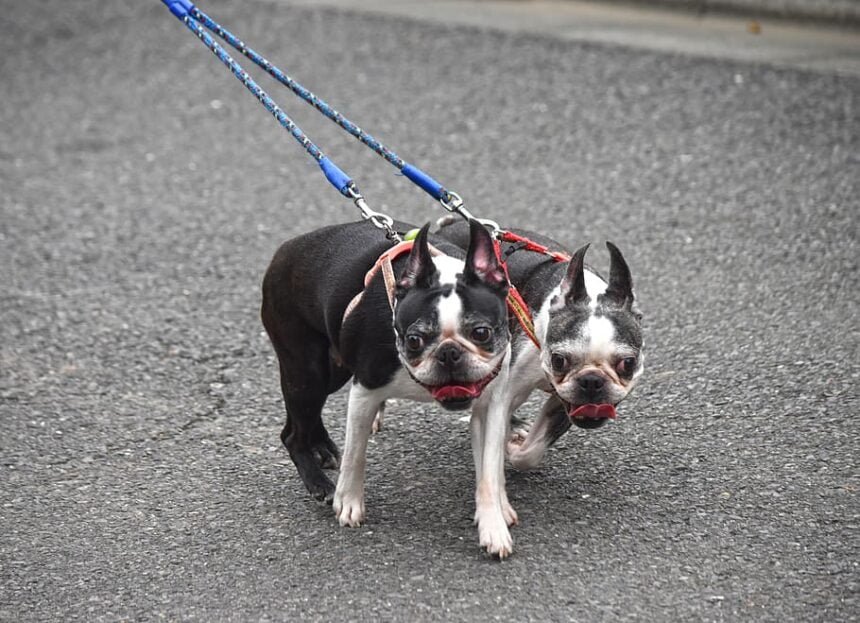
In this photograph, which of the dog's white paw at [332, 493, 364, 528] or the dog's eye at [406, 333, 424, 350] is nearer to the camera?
the dog's eye at [406, 333, 424, 350]

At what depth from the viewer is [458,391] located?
12.3ft

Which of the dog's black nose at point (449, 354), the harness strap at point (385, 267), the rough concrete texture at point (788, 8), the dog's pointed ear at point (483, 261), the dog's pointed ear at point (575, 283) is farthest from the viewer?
the rough concrete texture at point (788, 8)

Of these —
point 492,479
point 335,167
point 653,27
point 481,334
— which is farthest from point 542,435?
point 653,27

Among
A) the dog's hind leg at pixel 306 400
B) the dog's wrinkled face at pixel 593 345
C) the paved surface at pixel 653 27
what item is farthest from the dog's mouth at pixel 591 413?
the paved surface at pixel 653 27

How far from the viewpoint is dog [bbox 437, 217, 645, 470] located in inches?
151

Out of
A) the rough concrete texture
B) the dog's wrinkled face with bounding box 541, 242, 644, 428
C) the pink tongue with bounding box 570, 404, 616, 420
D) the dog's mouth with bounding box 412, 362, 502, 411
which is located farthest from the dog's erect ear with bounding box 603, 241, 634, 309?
the rough concrete texture

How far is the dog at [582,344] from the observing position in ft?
12.6

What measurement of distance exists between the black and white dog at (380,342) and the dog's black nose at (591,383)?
251 mm

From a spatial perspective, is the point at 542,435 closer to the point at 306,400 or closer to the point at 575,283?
the point at 575,283

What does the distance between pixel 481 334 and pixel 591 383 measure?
0.37 m

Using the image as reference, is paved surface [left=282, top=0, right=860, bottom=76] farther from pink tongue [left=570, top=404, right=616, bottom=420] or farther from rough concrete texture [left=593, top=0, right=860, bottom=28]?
pink tongue [left=570, top=404, right=616, bottom=420]

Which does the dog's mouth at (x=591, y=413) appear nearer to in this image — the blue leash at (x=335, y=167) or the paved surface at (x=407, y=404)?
the paved surface at (x=407, y=404)

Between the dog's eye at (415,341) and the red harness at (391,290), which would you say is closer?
the dog's eye at (415,341)

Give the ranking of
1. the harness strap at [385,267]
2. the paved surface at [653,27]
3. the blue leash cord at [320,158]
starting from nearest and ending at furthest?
the harness strap at [385,267], the blue leash cord at [320,158], the paved surface at [653,27]
